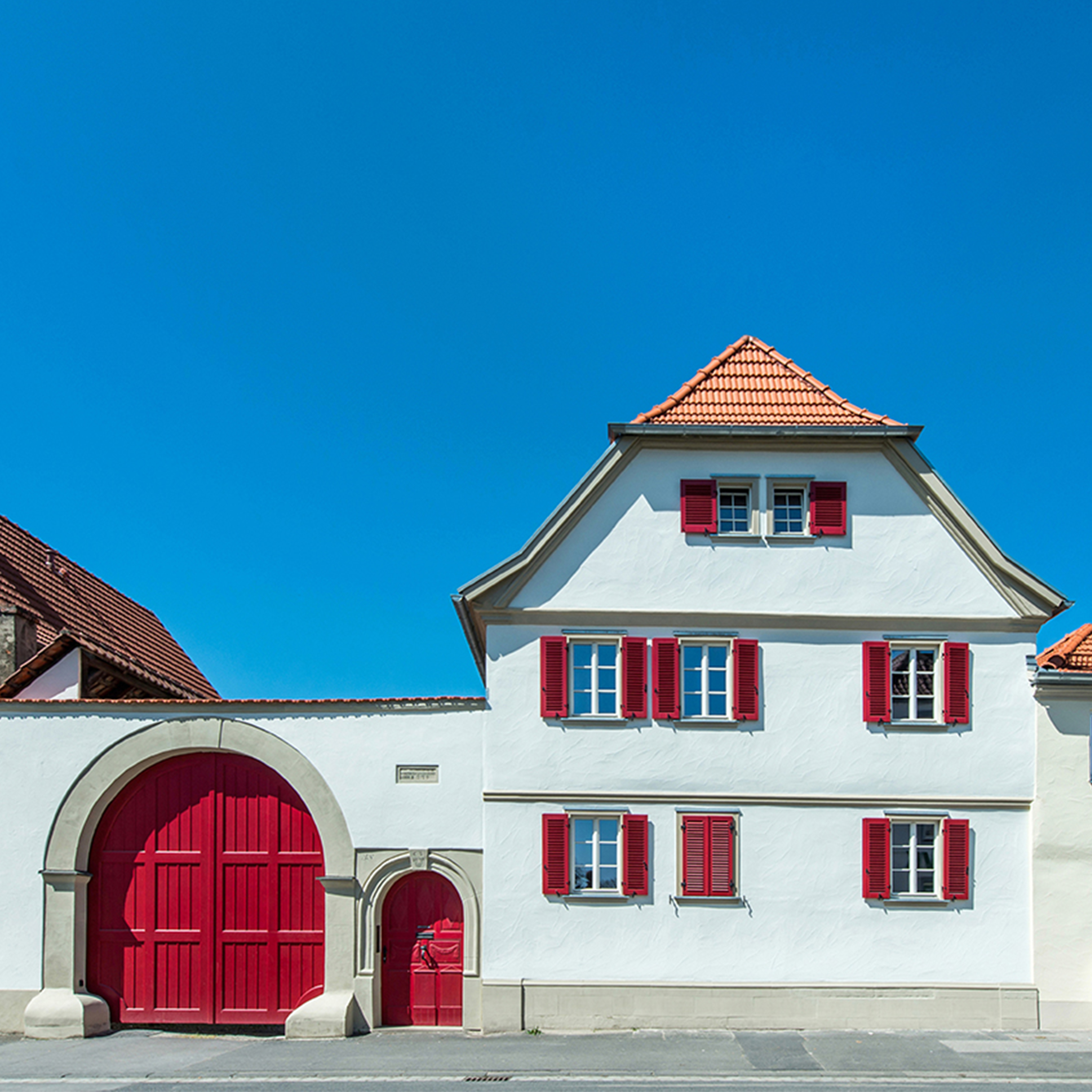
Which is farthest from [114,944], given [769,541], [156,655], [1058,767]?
[1058,767]

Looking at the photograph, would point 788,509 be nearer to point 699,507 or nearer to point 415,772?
point 699,507

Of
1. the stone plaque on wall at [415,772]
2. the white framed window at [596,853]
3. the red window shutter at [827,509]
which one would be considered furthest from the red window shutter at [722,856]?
the red window shutter at [827,509]

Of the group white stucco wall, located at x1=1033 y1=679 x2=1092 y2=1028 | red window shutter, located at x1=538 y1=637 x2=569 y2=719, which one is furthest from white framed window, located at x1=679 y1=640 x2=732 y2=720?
white stucco wall, located at x1=1033 y1=679 x2=1092 y2=1028

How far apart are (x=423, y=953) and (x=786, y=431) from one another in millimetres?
10639

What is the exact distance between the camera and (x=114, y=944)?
18.7 meters

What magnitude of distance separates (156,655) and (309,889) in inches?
485

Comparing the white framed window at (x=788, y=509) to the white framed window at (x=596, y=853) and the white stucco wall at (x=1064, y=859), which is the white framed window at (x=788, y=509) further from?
the white framed window at (x=596, y=853)

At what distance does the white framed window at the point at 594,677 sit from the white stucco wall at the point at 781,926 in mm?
2397

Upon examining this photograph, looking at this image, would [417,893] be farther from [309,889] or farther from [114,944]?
[114,944]

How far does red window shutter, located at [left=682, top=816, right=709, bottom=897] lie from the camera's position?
17.8m

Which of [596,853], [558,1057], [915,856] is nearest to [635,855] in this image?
[596,853]

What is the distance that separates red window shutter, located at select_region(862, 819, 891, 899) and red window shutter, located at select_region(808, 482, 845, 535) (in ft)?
15.9

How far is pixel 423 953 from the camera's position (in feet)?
59.5

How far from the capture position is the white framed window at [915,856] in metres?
17.9
